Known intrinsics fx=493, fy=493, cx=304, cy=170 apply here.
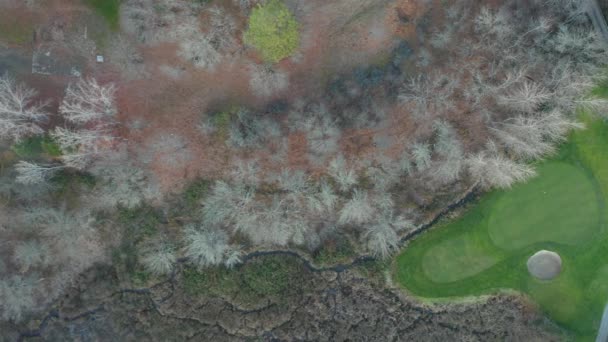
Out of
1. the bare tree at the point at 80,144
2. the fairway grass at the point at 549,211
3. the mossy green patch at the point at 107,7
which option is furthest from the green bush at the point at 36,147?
the fairway grass at the point at 549,211

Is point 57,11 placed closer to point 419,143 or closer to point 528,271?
point 419,143

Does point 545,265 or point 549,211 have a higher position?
point 549,211

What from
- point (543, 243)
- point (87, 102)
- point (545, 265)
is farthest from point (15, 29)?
point (545, 265)

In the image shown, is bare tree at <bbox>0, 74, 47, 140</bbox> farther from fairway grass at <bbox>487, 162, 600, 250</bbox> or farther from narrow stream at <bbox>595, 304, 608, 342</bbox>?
narrow stream at <bbox>595, 304, 608, 342</bbox>

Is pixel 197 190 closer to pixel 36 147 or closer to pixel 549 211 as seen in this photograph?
pixel 36 147

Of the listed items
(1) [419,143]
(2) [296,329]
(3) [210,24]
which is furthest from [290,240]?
(3) [210,24]

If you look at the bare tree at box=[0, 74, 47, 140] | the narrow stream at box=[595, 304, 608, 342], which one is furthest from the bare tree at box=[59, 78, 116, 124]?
the narrow stream at box=[595, 304, 608, 342]
